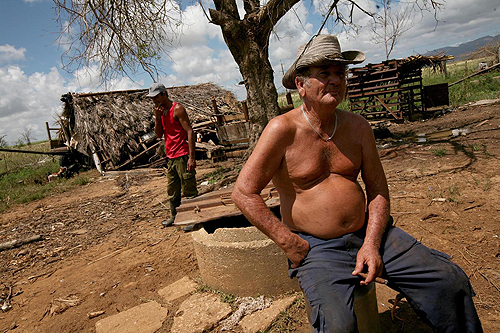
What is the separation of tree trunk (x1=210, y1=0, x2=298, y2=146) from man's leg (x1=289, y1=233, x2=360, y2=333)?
5426 millimetres

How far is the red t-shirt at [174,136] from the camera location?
5039 mm

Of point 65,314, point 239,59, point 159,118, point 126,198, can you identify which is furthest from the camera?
point 126,198

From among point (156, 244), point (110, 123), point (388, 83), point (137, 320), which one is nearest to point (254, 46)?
point (156, 244)

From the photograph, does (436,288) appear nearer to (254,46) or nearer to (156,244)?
(156,244)

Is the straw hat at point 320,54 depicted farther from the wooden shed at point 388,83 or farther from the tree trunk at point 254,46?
the wooden shed at point 388,83

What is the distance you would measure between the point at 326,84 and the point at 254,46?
543 cm

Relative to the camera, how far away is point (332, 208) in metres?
1.91

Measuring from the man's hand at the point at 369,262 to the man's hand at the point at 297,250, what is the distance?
28cm

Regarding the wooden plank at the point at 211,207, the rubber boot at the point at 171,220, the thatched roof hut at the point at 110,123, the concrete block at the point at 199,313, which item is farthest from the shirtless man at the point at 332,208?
the thatched roof hut at the point at 110,123

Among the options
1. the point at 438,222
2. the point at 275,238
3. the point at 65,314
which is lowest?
the point at 65,314

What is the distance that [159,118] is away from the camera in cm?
526

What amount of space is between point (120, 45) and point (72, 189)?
643cm

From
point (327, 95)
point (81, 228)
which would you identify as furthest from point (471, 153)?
point (81, 228)

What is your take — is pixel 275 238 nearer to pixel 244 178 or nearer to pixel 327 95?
pixel 244 178
